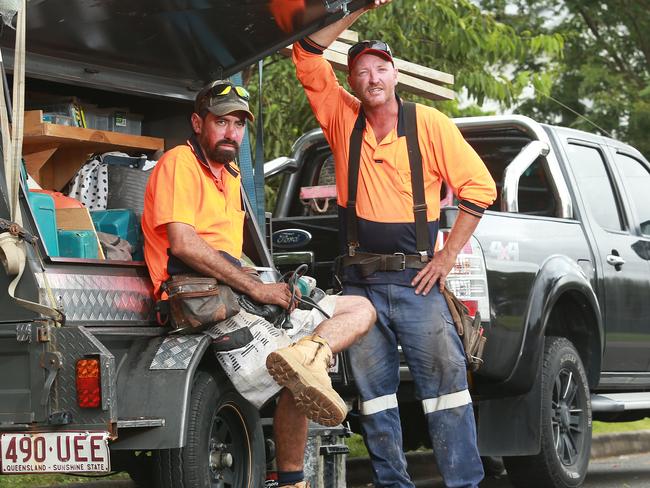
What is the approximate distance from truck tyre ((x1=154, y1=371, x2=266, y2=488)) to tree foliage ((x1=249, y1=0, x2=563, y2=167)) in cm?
461

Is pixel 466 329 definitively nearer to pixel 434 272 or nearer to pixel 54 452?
pixel 434 272

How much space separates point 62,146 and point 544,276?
107 inches

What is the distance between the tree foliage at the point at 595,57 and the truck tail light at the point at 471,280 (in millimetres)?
13744

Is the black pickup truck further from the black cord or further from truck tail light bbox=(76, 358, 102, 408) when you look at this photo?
truck tail light bbox=(76, 358, 102, 408)

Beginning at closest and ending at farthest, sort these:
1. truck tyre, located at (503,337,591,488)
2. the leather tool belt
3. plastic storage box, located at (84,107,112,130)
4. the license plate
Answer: the license plate
the leather tool belt
plastic storage box, located at (84,107,112,130)
truck tyre, located at (503,337,591,488)

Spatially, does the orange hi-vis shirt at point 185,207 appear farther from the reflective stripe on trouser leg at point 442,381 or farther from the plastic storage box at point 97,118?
the plastic storage box at point 97,118

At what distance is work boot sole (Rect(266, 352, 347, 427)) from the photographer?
5309 millimetres

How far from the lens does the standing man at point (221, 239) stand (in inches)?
223

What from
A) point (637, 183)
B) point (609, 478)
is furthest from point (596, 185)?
point (609, 478)

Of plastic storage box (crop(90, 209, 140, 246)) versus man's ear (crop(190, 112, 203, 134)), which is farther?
plastic storage box (crop(90, 209, 140, 246))

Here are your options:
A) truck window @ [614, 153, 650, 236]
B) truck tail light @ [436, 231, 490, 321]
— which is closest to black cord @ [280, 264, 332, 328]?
truck tail light @ [436, 231, 490, 321]

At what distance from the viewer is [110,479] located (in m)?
7.68

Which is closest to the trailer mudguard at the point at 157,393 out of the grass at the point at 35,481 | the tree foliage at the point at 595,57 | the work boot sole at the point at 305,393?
the work boot sole at the point at 305,393

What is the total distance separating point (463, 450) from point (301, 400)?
1076mm
